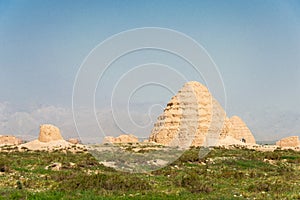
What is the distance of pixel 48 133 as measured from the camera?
5281 centimetres

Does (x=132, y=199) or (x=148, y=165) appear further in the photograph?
(x=148, y=165)

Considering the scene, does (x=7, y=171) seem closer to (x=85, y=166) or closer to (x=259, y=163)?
(x=85, y=166)

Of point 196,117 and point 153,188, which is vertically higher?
point 196,117

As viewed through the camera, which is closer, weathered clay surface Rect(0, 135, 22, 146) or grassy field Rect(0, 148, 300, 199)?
grassy field Rect(0, 148, 300, 199)

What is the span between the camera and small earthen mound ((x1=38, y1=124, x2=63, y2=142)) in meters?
52.4

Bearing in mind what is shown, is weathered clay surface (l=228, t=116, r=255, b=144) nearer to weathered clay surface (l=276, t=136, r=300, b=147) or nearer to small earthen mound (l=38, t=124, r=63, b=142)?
weathered clay surface (l=276, t=136, r=300, b=147)

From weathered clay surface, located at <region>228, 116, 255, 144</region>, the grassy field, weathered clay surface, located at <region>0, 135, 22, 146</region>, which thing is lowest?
the grassy field

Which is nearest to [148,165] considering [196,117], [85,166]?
[85,166]

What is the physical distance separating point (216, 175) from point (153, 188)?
5.36 meters

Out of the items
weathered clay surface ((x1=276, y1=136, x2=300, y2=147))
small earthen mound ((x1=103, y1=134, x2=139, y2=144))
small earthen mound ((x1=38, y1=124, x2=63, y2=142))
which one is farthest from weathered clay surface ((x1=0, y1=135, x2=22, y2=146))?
weathered clay surface ((x1=276, y1=136, x2=300, y2=147))

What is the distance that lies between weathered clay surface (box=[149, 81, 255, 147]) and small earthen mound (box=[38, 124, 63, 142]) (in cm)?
1431

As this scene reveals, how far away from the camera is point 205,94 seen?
56.5 m

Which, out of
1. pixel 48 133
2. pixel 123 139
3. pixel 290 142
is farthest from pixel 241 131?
pixel 48 133

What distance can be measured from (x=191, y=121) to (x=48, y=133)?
2094 cm
